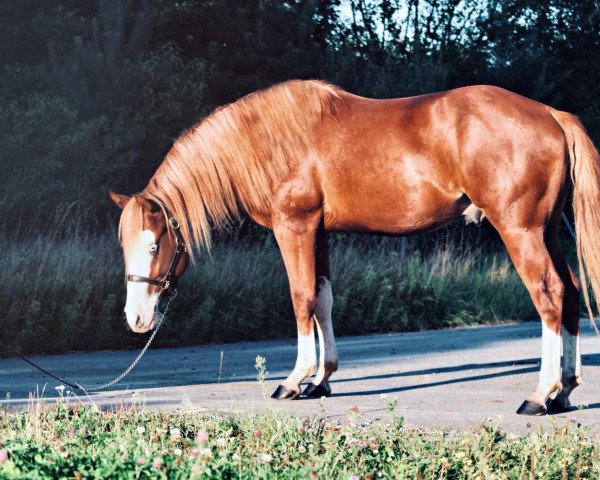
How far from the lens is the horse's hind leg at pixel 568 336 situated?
262 inches

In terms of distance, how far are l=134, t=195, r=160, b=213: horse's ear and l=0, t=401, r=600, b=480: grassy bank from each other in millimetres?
1902

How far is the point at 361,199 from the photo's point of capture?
7141 millimetres

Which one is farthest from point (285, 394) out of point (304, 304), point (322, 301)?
point (322, 301)

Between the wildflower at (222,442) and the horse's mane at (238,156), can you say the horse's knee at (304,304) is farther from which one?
the wildflower at (222,442)

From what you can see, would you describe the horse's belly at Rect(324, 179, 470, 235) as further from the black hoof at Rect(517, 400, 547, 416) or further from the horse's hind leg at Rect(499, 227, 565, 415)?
the black hoof at Rect(517, 400, 547, 416)

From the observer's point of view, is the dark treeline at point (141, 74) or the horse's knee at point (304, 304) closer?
the horse's knee at point (304, 304)

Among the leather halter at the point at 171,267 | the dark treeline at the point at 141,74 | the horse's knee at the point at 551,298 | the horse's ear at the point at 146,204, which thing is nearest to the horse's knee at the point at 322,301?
the leather halter at the point at 171,267

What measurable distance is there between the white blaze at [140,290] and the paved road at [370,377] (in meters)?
0.52

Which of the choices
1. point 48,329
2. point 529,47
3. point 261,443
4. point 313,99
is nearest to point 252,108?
point 313,99

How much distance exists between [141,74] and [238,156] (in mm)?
16101

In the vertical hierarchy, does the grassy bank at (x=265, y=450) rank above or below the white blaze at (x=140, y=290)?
below

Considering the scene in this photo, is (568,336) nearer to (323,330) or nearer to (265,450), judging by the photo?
Result: (323,330)

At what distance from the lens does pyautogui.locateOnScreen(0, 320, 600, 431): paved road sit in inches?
261

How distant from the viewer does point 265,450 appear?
4.59 m
